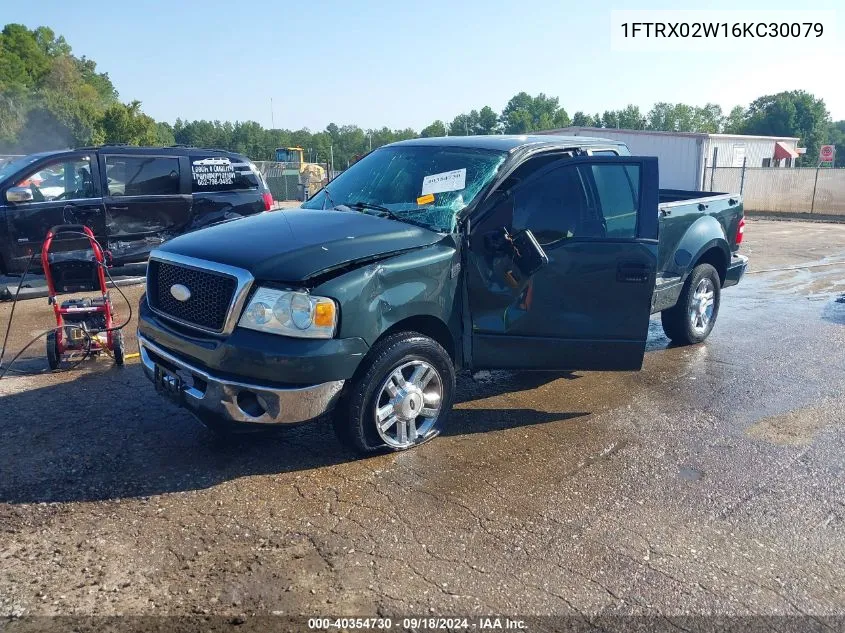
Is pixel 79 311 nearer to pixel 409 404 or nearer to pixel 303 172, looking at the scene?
pixel 409 404

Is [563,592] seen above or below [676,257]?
below

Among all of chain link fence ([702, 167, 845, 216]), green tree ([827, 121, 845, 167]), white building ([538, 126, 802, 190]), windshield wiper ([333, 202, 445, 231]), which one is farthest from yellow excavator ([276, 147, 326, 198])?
green tree ([827, 121, 845, 167])

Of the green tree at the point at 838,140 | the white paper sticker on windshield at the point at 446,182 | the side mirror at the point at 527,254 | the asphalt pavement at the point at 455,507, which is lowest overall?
the asphalt pavement at the point at 455,507

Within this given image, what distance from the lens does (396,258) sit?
404 cm

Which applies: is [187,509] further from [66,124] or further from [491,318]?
[66,124]

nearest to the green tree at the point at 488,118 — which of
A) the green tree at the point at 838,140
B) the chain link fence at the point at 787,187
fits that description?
the green tree at the point at 838,140

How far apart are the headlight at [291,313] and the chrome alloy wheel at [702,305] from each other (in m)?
4.43

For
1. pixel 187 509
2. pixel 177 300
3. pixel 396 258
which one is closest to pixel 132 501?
pixel 187 509

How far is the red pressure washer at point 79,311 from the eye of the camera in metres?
5.78

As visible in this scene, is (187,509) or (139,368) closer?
(187,509)

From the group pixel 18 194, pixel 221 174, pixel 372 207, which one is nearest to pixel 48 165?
pixel 18 194

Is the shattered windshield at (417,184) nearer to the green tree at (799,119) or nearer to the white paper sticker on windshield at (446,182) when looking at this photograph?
the white paper sticker on windshield at (446,182)

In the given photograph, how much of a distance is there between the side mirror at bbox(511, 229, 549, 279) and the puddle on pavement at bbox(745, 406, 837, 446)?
1.95 meters

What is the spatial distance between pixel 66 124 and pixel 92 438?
6207 cm
